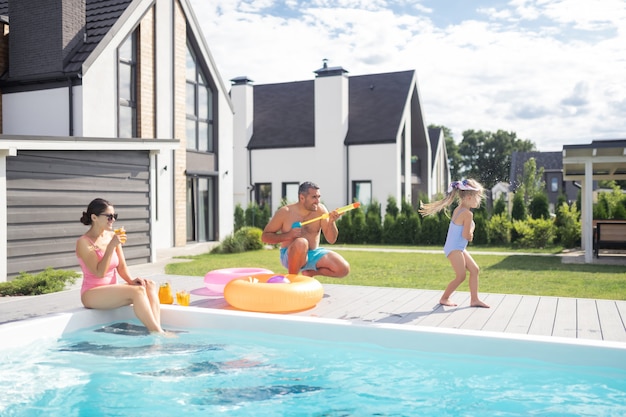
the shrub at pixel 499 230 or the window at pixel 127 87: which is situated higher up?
the window at pixel 127 87

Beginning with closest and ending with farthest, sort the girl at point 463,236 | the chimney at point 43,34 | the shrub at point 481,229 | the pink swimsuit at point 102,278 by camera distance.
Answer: the pink swimsuit at point 102,278, the girl at point 463,236, the chimney at point 43,34, the shrub at point 481,229

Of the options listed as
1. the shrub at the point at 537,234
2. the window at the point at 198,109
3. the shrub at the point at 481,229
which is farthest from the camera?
the shrub at the point at 481,229

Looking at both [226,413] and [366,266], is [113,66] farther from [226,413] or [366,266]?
[226,413]

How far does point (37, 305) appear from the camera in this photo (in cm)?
734

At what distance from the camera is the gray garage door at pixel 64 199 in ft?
32.4

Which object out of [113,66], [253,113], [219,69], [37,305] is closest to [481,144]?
[253,113]

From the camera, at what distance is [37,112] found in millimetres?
15703

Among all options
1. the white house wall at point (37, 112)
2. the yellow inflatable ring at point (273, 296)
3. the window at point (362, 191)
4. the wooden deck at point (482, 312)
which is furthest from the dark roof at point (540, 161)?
the yellow inflatable ring at point (273, 296)

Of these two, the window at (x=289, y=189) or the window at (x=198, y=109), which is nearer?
the window at (x=198, y=109)

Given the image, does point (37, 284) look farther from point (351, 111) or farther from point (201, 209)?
point (351, 111)

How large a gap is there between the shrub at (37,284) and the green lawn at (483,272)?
304 cm

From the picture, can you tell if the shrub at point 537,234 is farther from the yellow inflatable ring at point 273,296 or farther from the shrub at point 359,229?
the yellow inflatable ring at point 273,296

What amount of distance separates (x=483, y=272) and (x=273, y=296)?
6249 mm

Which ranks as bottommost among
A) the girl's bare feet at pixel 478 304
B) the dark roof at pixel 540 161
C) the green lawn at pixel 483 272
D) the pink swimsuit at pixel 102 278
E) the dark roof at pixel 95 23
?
the green lawn at pixel 483 272
